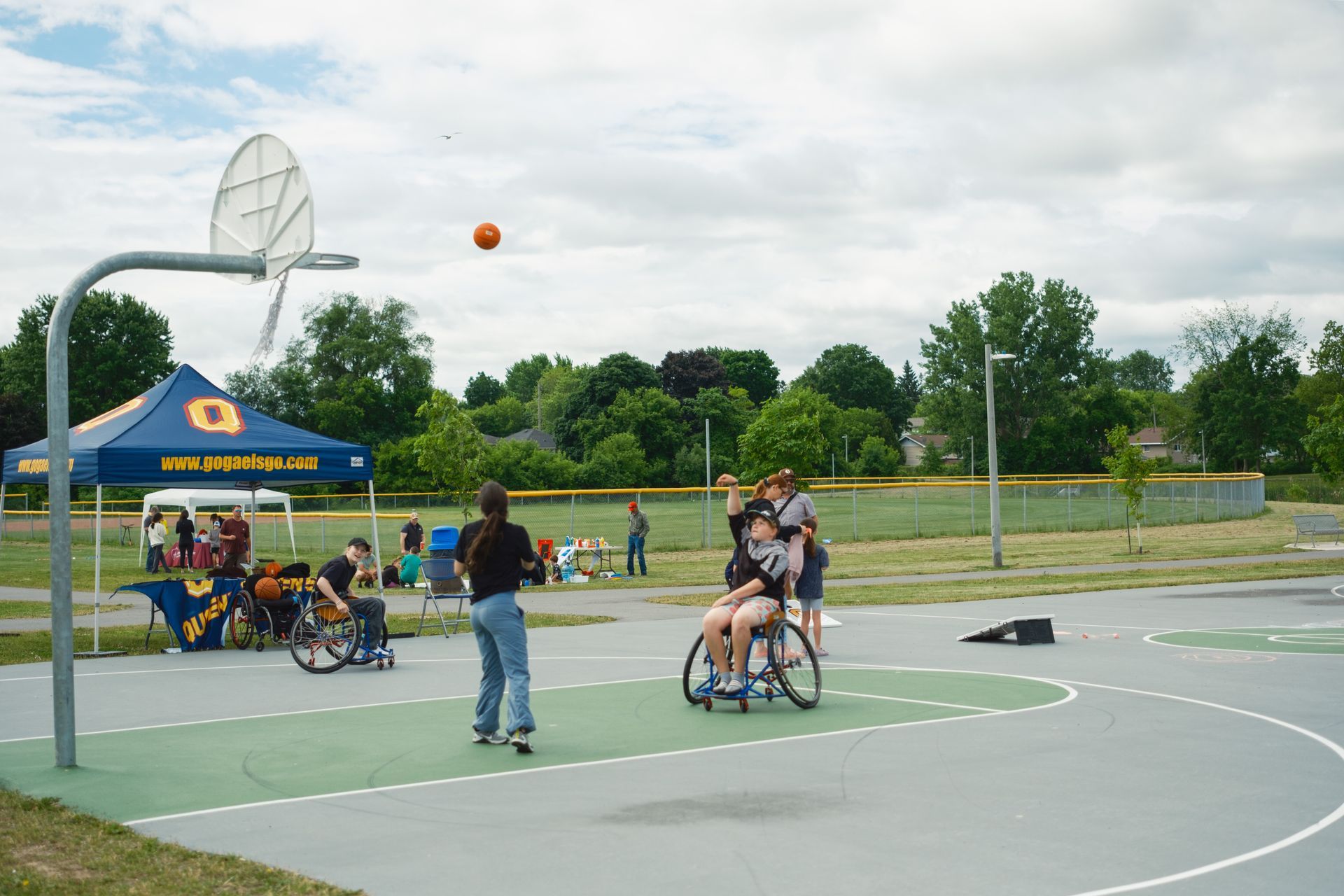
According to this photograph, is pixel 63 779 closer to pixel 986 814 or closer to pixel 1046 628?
pixel 986 814

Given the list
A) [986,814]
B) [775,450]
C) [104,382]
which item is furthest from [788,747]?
[104,382]

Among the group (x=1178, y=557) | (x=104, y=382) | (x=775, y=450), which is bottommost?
(x=1178, y=557)

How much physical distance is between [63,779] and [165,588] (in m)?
8.29

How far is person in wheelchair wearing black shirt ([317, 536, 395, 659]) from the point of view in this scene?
13.4 metres

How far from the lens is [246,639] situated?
15867mm

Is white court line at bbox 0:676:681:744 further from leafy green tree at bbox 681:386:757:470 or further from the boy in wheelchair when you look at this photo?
leafy green tree at bbox 681:386:757:470

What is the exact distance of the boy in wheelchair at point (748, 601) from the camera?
9.98 m

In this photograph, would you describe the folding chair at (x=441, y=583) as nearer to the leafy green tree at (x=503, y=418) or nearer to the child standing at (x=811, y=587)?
the child standing at (x=811, y=587)

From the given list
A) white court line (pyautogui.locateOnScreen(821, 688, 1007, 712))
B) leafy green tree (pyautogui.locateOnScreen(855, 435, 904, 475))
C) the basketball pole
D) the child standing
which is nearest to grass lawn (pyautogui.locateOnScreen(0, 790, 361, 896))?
the basketball pole

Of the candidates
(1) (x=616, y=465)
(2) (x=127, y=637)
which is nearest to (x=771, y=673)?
(2) (x=127, y=637)

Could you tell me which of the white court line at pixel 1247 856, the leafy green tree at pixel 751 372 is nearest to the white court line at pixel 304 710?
the white court line at pixel 1247 856

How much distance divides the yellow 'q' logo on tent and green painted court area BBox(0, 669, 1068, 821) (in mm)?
7046

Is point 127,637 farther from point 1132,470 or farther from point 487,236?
point 1132,470

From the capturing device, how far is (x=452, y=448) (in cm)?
3784
